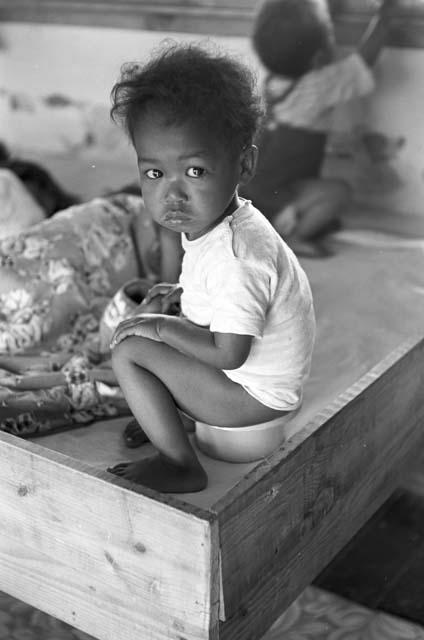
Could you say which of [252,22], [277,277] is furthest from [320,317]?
[252,22]

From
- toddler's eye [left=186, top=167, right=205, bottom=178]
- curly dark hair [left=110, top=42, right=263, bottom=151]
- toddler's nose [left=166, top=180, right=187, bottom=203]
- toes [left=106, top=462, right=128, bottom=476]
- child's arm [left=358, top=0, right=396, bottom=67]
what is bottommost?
toes [left=106, top=462, right=128, bottom=476]

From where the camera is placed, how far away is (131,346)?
1148mm

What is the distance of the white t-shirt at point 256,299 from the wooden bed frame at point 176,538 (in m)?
0.09

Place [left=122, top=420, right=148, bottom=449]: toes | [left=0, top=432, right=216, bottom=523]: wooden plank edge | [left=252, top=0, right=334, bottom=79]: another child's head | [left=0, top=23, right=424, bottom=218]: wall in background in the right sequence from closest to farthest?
[left=0, top=432, right=216, bottom=523]: wooden plank edge, [left=122, top=420, right=148, bottom=449]: toes, [left=252, top=0, right=334, bottom=79]: another child's head, [left=0, top=23, right=424, bottom=218]: wall in background

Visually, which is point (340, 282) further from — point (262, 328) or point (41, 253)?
point (262, 328)

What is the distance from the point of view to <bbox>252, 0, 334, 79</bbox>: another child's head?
90.0 inches

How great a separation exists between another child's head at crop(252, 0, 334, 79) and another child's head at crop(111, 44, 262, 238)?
4.23ft

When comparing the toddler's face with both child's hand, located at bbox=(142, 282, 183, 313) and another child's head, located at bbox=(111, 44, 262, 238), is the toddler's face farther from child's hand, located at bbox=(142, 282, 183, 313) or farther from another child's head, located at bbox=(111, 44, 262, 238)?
Result: child's hand, located at bbox=(142, 282, 183, 313)

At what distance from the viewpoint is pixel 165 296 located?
1308 millimetres

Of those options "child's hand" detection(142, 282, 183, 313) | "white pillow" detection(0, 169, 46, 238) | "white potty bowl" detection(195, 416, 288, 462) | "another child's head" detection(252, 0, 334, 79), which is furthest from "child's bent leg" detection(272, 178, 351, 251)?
"white potty bowl" detection(195, 416, 288, 462)

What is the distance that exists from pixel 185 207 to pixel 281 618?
625 millimetres

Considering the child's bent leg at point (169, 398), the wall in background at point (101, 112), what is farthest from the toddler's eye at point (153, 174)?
the wall in background at point (101, 112)

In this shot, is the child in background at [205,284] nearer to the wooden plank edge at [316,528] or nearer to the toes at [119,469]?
the toes at [119,469]

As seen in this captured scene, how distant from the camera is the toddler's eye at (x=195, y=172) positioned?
1.06 meters
